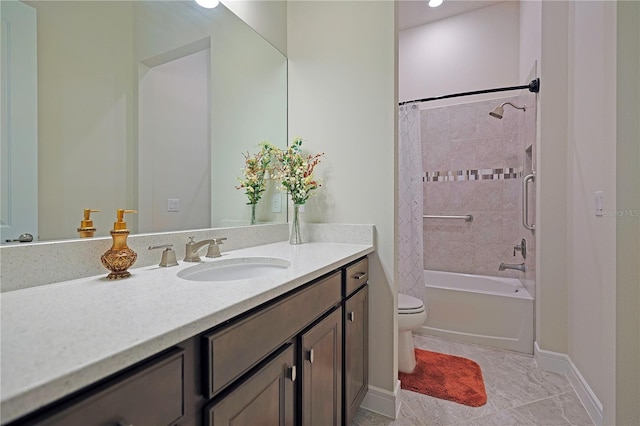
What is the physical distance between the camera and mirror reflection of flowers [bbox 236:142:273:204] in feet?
5.62

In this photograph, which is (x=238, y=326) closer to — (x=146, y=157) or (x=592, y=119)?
(x=146, y=157)

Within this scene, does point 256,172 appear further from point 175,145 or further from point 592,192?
point 592,192

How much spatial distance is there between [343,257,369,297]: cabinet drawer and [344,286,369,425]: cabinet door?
4cm

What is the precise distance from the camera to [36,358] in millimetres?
429

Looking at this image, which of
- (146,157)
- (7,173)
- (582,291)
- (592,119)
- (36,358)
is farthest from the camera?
(582,291)

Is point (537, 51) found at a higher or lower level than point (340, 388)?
higher

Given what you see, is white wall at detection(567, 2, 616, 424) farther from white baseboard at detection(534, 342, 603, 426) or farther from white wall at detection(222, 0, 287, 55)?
white wall at detection(222, 0, 287, 55)

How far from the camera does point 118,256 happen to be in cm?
92

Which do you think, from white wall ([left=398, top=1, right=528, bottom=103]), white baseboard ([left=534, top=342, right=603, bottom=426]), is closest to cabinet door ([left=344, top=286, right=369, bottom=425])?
white baseboard ([left=534, top=342, right=603, bottom=426])

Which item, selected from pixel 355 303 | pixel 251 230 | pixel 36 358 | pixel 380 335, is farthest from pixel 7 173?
pixel 380 335

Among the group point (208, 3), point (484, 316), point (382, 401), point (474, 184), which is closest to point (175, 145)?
point (208, 3)

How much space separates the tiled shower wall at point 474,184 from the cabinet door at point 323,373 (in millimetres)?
2275

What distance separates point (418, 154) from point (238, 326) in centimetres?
219

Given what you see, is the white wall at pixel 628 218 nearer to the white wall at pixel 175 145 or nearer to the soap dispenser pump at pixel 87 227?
the white wall at pixel 175 145
